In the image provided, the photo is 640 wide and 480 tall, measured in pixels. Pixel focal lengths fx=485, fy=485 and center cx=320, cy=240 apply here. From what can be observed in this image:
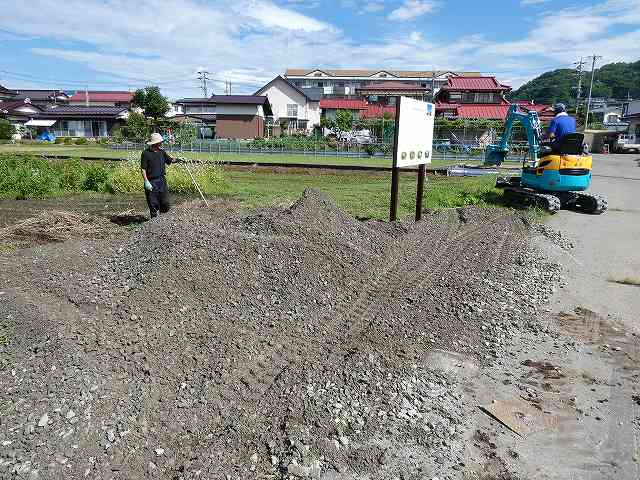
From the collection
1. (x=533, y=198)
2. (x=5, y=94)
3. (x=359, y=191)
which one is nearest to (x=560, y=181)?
(x=533, y=198)

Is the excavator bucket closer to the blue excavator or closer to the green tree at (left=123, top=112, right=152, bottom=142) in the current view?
the blue excavator

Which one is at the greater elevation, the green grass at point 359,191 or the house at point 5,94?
the house at point 5,94

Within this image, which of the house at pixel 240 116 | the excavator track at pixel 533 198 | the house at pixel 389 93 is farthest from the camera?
the house at pixel 389 93

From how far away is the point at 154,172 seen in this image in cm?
773

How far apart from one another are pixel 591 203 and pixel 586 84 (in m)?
121

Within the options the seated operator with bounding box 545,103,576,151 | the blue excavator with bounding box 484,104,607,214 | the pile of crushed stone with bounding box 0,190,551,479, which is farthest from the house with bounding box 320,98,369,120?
the pile of crushed stone with bounding box 0,190,551,479

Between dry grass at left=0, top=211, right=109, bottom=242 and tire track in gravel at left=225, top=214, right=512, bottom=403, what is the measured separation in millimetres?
4779

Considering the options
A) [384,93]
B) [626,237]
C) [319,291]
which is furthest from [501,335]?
[384,93]

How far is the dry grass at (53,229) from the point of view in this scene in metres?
7.43

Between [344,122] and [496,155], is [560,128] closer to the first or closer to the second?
[496,155]

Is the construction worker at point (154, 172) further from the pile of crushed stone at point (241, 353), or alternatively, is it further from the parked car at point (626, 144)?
the parked car at point (626, 144)

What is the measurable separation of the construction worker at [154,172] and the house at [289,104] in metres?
45.9

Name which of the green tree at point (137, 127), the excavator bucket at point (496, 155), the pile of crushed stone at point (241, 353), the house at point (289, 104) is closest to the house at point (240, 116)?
the house at point (289, 104)

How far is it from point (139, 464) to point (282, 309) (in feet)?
6.28
